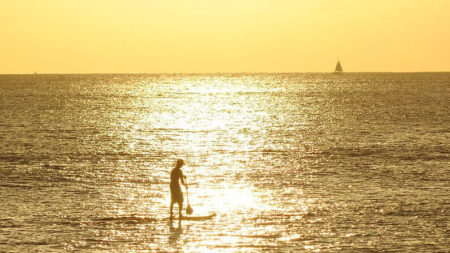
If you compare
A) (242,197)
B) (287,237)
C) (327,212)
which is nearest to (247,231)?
(287,237)

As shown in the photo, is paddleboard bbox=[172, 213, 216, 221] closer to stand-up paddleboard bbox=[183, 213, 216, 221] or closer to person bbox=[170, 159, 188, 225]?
stand-up paddleboard bbox=[183, 213, 216, 221]

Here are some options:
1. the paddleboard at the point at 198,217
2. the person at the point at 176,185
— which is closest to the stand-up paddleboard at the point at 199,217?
the paddleboard at the point at 198,217

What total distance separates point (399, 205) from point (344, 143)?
102 feet

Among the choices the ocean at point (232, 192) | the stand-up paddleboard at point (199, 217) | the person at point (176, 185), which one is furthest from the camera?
the stand-up paddleboard at point (199, 217)

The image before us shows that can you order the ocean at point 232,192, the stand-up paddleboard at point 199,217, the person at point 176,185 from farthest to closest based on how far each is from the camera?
the stand-up paddleboard at point 199,217 → the person at point 176,185 → the ocean at point 232,192

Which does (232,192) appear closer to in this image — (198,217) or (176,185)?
(198,217)

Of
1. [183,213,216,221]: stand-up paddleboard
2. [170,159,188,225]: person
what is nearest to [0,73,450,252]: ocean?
[183,213,216,221]: stand-up paddleboard

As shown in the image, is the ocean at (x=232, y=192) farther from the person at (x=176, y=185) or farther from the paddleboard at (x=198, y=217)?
the person at (x=176, y=185)

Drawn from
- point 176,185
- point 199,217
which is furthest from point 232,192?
point 176,185

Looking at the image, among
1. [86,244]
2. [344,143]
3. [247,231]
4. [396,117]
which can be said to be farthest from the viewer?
[396,117]

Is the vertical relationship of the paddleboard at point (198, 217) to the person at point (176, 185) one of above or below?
below

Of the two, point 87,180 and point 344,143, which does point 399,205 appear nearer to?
point 87,180

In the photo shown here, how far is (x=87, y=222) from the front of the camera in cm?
2584

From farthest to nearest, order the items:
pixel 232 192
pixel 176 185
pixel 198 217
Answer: pixel 232 192 → pixel 198 217 → pixel 176 185
